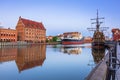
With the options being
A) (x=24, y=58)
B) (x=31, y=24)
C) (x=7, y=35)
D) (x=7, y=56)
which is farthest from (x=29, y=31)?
(x=24, y=58)

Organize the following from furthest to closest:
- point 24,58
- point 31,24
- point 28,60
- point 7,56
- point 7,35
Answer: point 31,24, point 7,35, point 7,56, point 24,58, point 28,60

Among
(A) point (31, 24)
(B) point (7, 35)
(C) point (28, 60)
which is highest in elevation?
(A) point (31, 24)

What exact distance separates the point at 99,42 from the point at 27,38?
4995 centimetres

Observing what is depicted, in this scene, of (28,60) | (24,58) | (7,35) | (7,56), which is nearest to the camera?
(28,60)

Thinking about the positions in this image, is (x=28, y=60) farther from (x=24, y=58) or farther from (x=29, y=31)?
(x=29, y=31)

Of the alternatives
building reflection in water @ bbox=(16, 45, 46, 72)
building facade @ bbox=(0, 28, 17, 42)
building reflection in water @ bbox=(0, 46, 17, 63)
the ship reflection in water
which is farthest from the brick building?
building reflection in water @ bbox=(16, 45, 46, 72)

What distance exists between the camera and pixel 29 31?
108m

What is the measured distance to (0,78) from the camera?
43.6ft

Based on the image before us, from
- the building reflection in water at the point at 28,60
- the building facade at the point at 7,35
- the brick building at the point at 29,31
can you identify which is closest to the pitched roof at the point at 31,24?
the brick building at the point at 29,31

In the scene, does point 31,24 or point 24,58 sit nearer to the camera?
point 24,58

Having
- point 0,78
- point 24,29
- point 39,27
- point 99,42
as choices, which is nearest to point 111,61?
point 0,78

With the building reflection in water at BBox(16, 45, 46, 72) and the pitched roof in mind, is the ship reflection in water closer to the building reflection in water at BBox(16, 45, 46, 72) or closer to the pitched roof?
the building reflection in water at BBox(16, 45, 46, 72)

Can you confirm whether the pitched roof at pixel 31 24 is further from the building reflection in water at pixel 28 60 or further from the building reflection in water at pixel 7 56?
the building reflection in water at pixel 28 60

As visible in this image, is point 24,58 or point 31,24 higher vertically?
point 31,24
